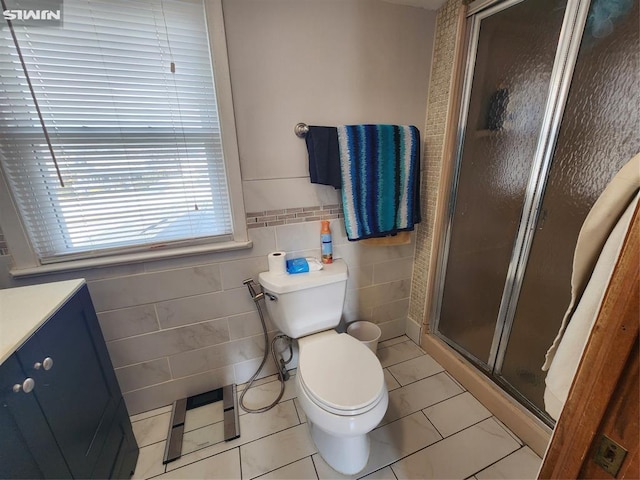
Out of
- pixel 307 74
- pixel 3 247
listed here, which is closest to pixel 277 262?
pixel 307 74

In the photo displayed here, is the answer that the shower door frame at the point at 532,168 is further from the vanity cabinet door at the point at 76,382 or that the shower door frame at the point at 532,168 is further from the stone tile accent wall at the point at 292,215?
the vanity cabinet door at the point at 76,382

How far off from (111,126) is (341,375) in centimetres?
134

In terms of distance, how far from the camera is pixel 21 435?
60cm

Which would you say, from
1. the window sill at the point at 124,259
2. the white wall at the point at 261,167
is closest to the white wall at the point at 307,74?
the white wall at the point at 261,167

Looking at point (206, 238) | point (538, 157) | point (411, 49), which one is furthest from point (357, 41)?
point (206, 238)

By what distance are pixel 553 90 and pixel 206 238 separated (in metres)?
1.55

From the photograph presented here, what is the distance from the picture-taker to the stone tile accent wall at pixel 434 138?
1.31 meters

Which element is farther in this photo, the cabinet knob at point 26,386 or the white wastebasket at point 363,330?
the white wastebasket at point 363,330

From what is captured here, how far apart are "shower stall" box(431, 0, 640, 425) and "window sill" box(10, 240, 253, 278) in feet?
3.92

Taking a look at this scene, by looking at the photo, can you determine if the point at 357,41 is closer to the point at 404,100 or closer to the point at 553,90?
the point at 404,100

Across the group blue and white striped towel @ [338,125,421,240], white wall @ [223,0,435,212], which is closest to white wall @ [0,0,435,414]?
white wall @ [223,0,435,212]

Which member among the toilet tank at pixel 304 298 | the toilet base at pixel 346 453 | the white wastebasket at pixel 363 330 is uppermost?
the toilet tank at pixel 304 298

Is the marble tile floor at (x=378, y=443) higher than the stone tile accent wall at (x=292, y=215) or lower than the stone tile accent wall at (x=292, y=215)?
lower

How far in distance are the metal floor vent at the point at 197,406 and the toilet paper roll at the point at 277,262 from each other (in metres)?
0.75
